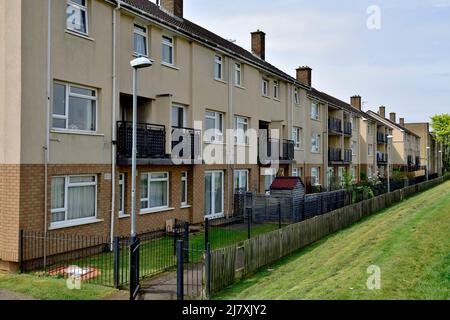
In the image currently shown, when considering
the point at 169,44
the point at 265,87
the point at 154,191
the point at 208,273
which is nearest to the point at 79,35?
the point at 169,44

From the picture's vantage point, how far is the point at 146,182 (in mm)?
15172

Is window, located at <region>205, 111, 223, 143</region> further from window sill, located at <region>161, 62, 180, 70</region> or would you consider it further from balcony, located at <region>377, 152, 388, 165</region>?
balcony, located at <region>377, 152, 388, 165</region>

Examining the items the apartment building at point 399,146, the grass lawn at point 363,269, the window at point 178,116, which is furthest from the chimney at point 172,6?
the apartment building at point 399,146

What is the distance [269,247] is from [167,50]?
866 centimetres

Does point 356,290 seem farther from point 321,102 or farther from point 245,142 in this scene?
point 321,102

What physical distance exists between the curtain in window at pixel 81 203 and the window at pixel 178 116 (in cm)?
499

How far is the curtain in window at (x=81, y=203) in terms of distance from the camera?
12.0m

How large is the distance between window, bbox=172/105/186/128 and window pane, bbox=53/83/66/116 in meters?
5.27

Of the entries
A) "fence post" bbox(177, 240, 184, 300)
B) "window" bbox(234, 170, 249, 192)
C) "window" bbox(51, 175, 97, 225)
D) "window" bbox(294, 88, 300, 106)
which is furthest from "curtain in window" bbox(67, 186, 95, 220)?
"window" bbox(294, 88, 300, 106)

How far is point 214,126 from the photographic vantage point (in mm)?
19375

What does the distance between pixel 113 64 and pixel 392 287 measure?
9991mm

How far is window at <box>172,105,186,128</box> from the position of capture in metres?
16.7

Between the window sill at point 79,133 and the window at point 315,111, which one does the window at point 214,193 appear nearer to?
the window sill at point 79,133

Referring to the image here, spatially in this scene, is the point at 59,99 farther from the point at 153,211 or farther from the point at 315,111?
the point at 315,111
